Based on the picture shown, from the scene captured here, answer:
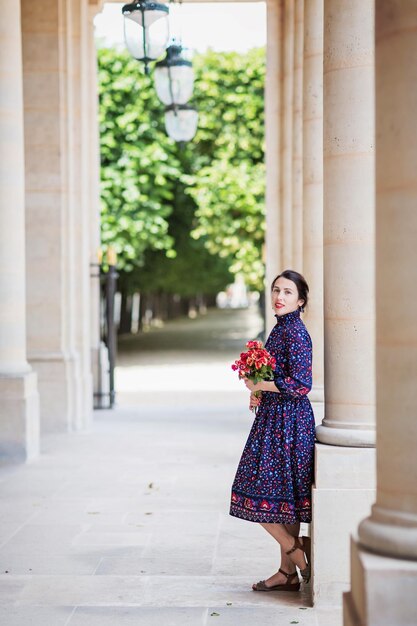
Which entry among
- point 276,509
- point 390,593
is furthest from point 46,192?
point 390,593

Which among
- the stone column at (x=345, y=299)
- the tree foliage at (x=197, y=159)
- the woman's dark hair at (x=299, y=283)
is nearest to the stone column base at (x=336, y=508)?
the stone column at (x=345, y=299)

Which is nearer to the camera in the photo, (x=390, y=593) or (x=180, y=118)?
(x=390, y=593)

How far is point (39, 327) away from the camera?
17.3m

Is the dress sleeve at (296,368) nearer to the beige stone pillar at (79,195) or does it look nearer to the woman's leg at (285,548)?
the woman's leg at (285,548)

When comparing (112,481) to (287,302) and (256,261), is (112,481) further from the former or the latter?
(256,261)

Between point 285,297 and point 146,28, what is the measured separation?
7619mm

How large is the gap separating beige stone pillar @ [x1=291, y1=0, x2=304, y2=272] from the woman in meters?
8.26

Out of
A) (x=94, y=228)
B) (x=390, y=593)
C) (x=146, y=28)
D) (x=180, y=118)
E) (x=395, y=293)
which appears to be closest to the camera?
(x=390, y=593)

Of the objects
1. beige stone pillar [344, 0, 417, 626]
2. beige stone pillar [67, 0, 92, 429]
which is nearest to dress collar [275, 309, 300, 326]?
beige stone pillar [344, 0, 417, 626]

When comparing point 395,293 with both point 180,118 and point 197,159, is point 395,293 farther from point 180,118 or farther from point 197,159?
point 197,159

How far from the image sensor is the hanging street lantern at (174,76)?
17.4 m

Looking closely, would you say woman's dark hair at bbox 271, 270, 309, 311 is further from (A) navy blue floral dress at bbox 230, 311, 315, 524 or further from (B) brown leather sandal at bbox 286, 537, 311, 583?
(B) brown leather sandal at bbox 286, 537, 311, 583

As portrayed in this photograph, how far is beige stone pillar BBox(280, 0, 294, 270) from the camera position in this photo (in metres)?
18.6

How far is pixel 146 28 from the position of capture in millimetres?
14320
